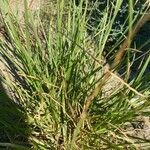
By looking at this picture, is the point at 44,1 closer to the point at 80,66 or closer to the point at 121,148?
the point at 80,66

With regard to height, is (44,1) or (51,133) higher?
(44,1)

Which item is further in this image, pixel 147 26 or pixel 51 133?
pixel 147 26

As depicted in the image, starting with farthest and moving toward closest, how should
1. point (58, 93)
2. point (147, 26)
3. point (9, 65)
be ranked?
point (147, 26)
point (9, 65)
point (58, 93)

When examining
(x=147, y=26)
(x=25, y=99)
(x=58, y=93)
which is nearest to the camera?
(x=58, y=93)

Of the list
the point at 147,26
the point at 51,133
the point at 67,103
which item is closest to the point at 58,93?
the point at 67,103

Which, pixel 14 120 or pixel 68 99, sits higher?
pixel 68 99

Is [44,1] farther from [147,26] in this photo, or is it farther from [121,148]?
[121,148]

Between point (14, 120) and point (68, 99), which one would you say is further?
point (14, 120)

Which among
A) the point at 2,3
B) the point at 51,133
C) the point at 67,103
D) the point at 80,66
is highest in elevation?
the point at 2,3

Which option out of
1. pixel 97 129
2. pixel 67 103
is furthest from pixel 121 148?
pixel 67 103
